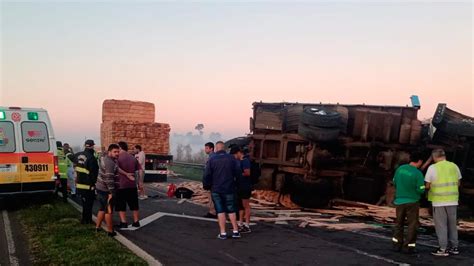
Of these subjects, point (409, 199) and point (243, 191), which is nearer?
point (409, 199)

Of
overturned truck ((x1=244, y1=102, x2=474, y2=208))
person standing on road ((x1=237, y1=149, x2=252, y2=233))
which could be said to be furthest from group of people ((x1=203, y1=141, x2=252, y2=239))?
overturned truck ((x1=244, y1=102, x2=474, y2=208))

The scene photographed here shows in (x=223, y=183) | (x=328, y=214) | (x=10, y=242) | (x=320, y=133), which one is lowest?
(x=328, y=214)

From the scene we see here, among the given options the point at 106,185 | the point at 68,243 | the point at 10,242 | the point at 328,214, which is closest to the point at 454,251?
the point at 328,214

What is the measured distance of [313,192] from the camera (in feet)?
44.6

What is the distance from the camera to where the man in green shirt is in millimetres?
8000

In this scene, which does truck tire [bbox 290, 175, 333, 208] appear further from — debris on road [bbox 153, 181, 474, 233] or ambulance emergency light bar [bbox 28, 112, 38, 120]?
ambulance emergency light bar [bbox 28, 112, 38, 120]

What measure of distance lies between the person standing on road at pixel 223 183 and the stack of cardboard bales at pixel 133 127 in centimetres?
1265

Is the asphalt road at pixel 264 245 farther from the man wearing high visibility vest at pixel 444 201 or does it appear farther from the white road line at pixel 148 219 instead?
the man wearing high visibility vest at pixel 444 201

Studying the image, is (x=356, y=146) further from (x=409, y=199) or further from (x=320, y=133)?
(x=409, y=199)

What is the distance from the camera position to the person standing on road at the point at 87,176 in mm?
9852

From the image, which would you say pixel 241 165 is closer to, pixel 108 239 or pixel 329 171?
A: pixel 108 239

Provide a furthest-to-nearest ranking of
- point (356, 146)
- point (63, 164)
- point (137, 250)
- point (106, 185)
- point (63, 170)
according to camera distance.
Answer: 1. point (63, 164)
2. point (63, 170)
3. point (356, 146)
4. point (106, 185)
5. point (137, 250)

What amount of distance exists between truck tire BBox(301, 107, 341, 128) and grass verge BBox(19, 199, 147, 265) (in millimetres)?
6791

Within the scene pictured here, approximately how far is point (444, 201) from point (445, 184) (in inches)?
11.5
